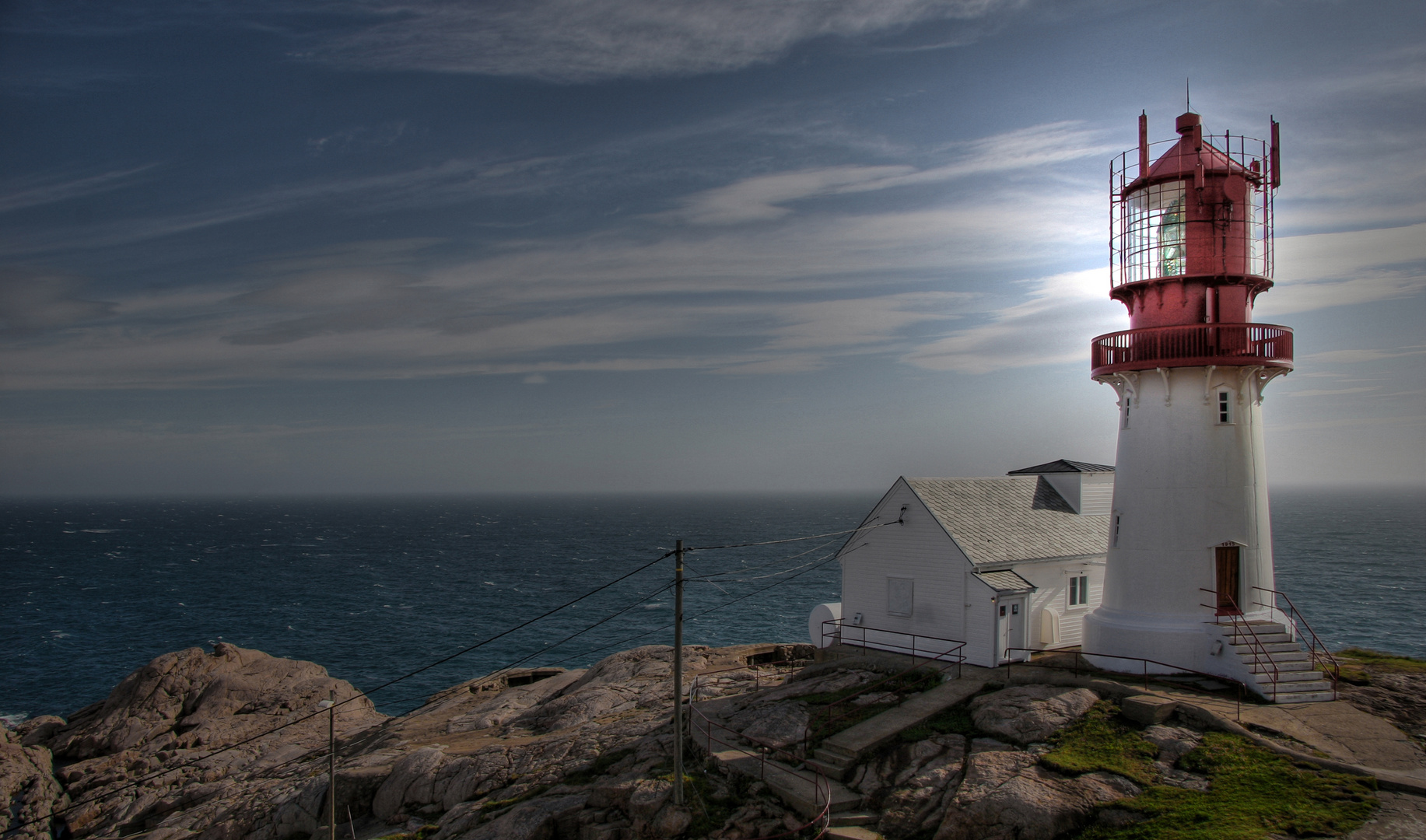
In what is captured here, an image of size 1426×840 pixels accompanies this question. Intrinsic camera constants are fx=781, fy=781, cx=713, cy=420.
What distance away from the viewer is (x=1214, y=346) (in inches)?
878

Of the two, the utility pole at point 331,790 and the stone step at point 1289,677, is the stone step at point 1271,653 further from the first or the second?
the utility pole at point 331,790

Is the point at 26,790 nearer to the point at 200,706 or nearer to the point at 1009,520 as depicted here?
the point at 200,706

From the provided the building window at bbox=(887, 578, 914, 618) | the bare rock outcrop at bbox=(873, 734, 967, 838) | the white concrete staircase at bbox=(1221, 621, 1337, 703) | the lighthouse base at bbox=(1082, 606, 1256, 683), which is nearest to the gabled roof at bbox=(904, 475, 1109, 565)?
the building window at bbox=(887, 578, 914, 618)

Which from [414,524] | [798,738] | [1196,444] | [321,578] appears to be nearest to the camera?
[798,738]

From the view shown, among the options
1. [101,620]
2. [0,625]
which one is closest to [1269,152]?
[101,620]

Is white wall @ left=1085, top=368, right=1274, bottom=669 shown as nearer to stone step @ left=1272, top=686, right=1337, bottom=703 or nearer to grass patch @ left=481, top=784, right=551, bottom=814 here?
stone step @ left=1272, top=686, right=1337, bottom=703

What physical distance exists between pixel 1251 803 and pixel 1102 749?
3.19 meters

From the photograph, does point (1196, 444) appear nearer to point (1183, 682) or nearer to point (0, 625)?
point (1183, 682)

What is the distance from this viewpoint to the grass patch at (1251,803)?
14.3m

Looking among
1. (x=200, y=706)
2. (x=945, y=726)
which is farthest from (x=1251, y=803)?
(x=200, y=706)

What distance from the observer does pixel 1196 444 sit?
74.2 ft

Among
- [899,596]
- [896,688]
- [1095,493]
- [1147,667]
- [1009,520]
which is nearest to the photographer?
[1147,667]

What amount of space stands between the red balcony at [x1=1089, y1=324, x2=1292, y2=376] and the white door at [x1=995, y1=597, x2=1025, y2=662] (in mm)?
8428

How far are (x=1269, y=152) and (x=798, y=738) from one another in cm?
2233
